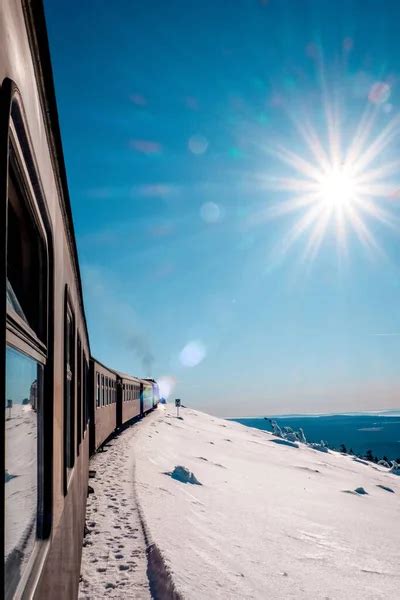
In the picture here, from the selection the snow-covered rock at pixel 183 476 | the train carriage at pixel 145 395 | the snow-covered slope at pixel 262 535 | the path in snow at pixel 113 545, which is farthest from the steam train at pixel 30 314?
the train carriage at pixel 145 395

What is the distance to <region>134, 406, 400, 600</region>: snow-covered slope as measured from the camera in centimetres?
668

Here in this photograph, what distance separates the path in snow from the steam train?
2671 mm

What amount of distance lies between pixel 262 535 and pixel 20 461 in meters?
8.89

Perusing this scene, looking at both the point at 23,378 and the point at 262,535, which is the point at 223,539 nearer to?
the point at 262,535

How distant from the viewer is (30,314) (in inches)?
89.1

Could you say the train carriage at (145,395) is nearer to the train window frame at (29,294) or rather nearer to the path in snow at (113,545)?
the path in snow at (113,545)

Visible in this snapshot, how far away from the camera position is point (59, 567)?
10.0 ft

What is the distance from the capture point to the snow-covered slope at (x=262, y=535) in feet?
21.9

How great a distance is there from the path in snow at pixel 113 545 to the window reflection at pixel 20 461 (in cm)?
402

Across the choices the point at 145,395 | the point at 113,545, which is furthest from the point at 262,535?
the point at 145,395

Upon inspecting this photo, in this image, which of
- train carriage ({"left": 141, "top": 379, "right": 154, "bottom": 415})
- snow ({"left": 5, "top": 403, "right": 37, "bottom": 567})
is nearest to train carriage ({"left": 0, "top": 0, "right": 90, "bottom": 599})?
snow ({"left": 5, "top": 403, "right": 37, "bottom": 567})

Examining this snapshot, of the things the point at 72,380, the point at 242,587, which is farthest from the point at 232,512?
the point at 72,380

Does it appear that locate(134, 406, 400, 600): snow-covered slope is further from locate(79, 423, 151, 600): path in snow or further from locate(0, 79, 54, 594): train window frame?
locate(0, 79, 54, 594): train window frame

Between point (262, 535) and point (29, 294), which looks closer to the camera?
point (29, 294)
